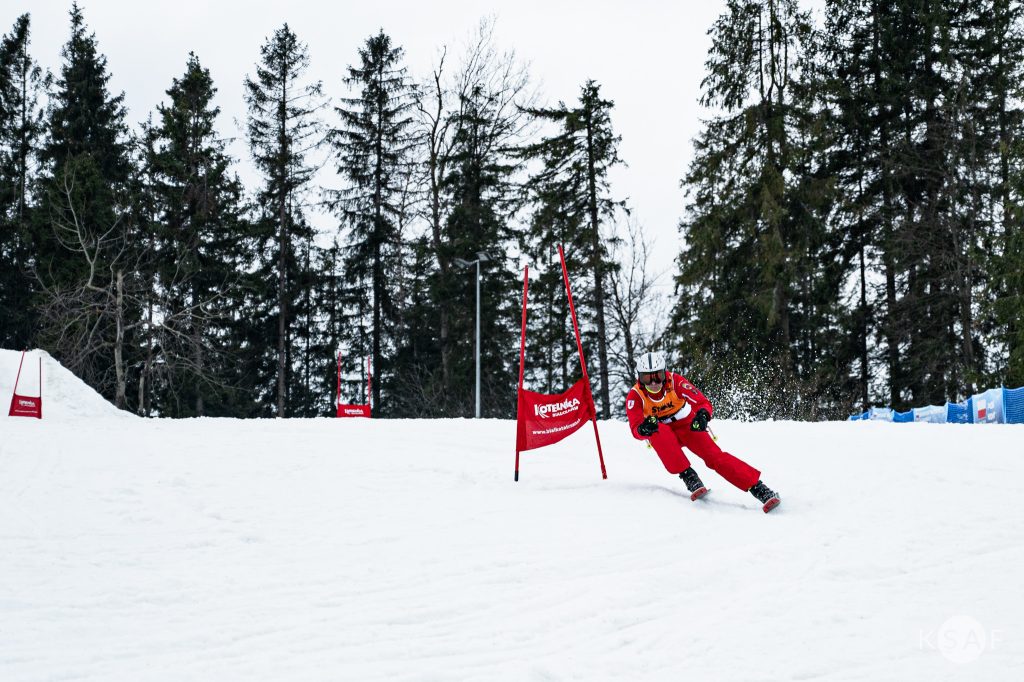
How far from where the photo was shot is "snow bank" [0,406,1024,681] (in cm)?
419

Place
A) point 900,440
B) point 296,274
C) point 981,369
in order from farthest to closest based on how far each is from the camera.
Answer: point 296,274 → point 981,369 → point 900,440

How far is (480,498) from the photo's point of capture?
26.3 ft

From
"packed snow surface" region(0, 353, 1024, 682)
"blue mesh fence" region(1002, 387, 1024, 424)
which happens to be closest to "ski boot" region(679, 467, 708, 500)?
"packed snow surface" region(0, 353, 1024, 682)

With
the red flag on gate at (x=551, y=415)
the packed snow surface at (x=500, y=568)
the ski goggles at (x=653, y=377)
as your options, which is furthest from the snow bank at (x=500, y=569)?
the ski goggles at (x=653, y=377)

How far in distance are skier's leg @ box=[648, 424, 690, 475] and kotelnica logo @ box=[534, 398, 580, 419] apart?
3.99 ft

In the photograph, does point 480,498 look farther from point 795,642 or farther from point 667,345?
point 667,345

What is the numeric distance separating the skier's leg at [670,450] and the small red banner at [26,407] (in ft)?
41.2

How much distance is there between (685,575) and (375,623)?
206cm

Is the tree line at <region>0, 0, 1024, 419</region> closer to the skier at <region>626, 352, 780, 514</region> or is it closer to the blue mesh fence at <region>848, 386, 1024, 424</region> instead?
the blue mesh fence at <region>848, 386, 1024, 424</region>

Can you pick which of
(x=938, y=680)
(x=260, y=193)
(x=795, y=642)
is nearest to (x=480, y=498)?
(x=795, y=642)

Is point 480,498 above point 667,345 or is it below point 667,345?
below

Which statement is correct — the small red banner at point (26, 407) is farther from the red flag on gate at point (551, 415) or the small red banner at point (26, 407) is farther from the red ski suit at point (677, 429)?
the red ski suit at point (677, 429)

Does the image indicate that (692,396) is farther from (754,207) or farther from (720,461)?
(754,207)

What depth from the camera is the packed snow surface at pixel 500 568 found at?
419 centimetres
